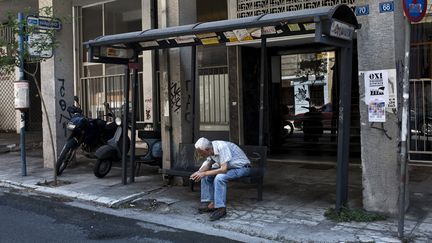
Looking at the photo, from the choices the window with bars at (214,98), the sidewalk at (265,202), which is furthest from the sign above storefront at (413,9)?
the window with bars at (214,98)

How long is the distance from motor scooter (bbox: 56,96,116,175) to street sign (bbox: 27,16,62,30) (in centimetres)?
172

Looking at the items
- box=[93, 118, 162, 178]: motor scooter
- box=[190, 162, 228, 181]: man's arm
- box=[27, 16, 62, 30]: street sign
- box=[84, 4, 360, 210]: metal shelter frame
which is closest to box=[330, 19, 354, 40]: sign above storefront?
box=[84, 4, 360, 210]: metal shelter frame

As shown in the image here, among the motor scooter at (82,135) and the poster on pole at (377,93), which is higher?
the poster on pole at (377,93)

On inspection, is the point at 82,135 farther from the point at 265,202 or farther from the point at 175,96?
the point at 265,202

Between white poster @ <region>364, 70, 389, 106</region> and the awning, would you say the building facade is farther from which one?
the awning

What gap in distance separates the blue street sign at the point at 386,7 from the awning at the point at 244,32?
35 cm

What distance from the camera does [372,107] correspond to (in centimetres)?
655

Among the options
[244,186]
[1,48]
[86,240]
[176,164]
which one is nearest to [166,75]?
[176,164]

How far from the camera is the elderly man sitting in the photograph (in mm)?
6977

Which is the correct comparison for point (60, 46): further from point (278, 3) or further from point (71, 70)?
point (278, 3)

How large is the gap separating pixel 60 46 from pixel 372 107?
734 cm

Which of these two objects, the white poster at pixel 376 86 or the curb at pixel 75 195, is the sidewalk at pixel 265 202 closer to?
the curb at pixel 75 195

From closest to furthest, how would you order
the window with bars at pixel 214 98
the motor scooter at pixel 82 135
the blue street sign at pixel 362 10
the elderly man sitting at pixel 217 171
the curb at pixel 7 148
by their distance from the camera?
the blue street sign at pixel 362 10
the elderly man sitting at pixel 217 171
the motor scooter at pixel 82 135
the window with bars at pixel 214 98
the curb at pixel 7 148

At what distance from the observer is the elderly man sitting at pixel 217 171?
698 centimetres
